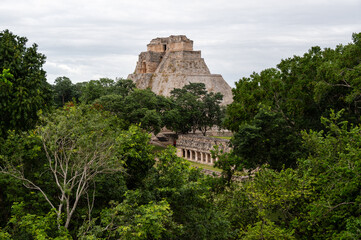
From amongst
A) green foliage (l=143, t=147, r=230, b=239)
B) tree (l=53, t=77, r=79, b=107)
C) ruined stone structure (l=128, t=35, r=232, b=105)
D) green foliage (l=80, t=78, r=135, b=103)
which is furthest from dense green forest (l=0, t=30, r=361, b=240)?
tree (l=53, t=77, r=79, b=107)

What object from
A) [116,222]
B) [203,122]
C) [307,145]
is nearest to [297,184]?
[307,145]

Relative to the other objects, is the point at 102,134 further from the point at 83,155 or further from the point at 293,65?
the point at 293,65

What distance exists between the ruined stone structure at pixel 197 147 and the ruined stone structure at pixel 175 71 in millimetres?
19554

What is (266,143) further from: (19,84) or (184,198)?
(19,84)

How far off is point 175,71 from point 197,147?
26943 mm

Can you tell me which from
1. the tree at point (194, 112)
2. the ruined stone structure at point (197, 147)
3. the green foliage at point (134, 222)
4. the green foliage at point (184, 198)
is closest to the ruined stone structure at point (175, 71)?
the tree at point (194, 112)

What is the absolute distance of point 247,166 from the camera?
22172 millimetres

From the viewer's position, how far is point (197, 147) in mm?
45000

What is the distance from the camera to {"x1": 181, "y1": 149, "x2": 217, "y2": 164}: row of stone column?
4338cm

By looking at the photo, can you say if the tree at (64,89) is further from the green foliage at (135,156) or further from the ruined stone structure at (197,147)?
the green foliage at (135,156)

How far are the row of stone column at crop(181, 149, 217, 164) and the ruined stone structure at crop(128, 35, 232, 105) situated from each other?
19.9 meters

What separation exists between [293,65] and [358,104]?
458cm

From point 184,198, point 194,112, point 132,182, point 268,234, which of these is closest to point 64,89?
point 194,112

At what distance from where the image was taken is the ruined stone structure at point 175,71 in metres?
67.7
